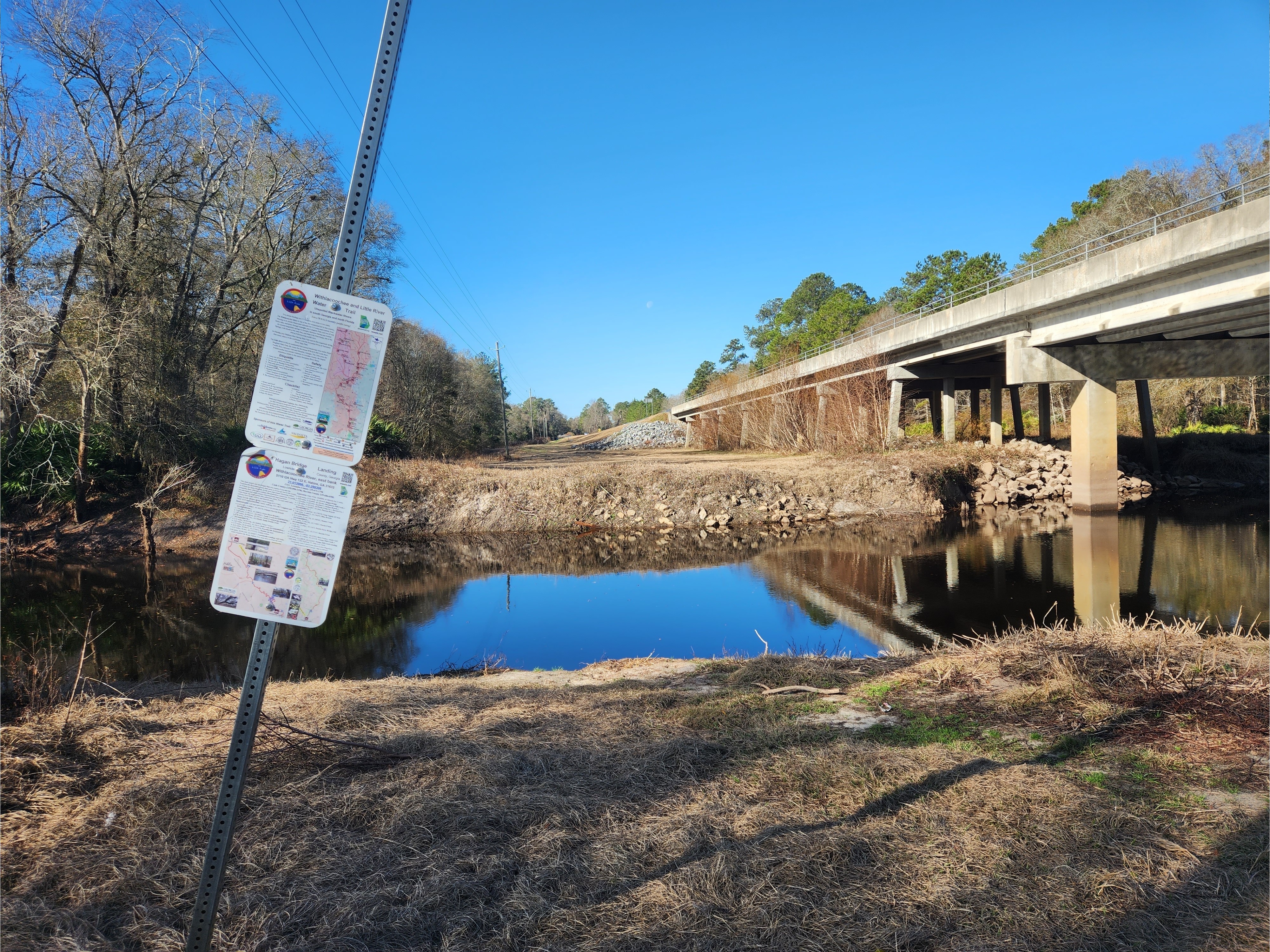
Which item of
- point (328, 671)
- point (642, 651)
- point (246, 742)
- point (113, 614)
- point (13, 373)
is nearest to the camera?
point (246, 742)

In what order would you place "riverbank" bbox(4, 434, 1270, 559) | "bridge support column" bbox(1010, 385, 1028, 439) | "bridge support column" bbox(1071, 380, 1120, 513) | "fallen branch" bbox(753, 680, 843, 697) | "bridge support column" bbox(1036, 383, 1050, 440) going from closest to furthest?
"fallen branch" bbox(753, 680, 843, 697)
"bridge support column" bbox(1071, 380, 1120, 513)
"riverbank" bbox(4, 434, 1270, 559)
"bridge support column" bbox(1036, 383, 1050, 440)
"bridge support column" bbox(1010, 385, 1028, 439)

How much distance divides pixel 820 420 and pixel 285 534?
116 feet

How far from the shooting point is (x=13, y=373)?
1561 centimetres

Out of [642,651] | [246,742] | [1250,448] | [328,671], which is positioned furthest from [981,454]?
[246,742]

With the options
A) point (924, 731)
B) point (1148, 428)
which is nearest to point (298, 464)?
point (924, 731)

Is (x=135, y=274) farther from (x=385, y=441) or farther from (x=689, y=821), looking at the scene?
(x=689, y=821)

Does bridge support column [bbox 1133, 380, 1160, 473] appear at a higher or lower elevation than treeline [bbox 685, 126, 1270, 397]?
lower

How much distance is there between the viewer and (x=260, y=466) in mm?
2346

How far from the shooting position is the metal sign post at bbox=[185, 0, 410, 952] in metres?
2.31

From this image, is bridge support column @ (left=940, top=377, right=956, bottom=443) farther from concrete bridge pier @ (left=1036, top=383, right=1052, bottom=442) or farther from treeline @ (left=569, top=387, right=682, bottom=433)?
treeline @ (left=569, top=387, right=682, bottom=433)

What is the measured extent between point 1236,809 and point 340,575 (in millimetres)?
17276

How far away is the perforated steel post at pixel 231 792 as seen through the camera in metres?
2.31

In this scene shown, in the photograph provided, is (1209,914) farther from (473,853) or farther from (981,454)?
(981,454)

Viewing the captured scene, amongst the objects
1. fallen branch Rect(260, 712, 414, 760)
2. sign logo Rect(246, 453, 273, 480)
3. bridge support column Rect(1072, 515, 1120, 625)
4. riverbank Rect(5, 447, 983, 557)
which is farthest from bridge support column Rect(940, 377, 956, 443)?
sign logo Rect(246, 453, 273, 480)
